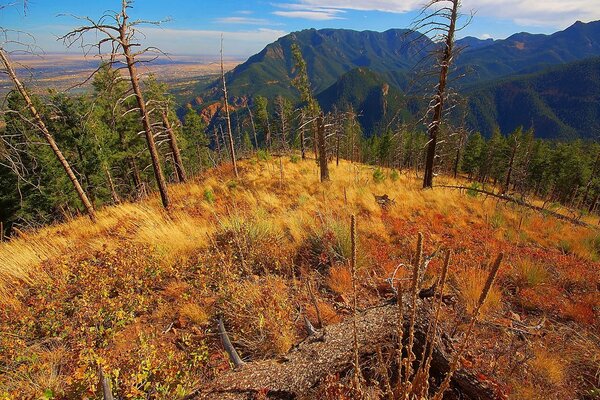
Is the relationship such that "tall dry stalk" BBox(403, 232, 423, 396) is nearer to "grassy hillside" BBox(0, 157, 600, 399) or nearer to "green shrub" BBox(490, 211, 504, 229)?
"grassy hillside" BBox(0, 157, 600, 399)

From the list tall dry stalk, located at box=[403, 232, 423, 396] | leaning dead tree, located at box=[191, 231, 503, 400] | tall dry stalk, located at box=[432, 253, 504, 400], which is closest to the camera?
tall dry stalk, located at box=[432, 253, 504, 400]

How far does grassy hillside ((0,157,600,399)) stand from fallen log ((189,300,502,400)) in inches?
11.5

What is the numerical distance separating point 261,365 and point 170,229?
4506mm

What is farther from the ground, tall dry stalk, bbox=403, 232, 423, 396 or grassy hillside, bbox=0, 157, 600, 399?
tall dry stalk, bbox=403, 232, 423, 396

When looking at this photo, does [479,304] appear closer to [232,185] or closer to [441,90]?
[441,90]

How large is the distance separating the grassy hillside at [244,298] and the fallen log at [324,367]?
293mm

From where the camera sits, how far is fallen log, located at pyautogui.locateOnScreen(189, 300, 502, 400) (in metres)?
2.71

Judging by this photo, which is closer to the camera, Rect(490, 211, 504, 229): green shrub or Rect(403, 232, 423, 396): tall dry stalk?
Rect(403, 232, 423, 396): tall dry stalk

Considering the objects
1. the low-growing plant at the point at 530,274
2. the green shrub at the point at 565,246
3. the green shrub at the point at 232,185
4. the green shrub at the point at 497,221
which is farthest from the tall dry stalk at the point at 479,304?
the green shrub at the point at 232,185

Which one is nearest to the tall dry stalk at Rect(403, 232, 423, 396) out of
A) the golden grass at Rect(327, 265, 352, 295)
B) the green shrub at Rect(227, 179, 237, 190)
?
the golden grass at Rect(327, 265, 352, 295)

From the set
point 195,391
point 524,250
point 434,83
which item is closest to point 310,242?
point 195,391

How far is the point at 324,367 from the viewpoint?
2.94 metres

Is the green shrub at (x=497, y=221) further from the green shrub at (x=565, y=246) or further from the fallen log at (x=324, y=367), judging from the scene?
the fallen log at (x=324, y=367)

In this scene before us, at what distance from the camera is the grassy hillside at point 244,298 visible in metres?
3.14
